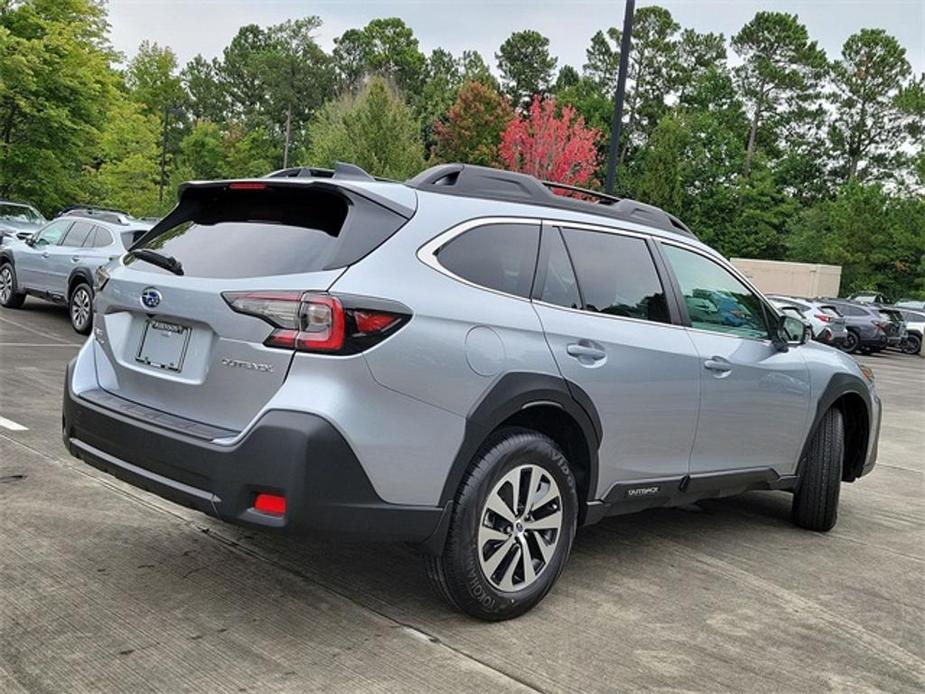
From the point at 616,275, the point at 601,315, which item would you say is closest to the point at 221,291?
the point at 601,315

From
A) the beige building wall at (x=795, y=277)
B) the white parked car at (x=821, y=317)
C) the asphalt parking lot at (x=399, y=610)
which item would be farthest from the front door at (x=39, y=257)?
the beige building wall at (x=795, y=277)

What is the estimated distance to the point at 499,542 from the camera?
3609 millimetres

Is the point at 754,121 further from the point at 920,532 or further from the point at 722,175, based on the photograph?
Answer: the point at 920,532

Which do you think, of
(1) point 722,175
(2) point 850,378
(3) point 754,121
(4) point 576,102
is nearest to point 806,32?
(3) point 754,121

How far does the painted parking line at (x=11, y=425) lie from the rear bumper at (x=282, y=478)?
3.39 m

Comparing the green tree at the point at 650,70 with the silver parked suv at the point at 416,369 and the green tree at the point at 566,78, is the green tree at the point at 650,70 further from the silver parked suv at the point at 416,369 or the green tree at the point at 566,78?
the silver parked suv at the point at 416,369

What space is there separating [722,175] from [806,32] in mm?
12022

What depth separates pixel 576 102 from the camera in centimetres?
6575

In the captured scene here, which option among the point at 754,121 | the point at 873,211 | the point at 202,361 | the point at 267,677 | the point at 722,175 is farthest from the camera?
the point at 754,121

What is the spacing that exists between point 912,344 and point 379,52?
64590 millimetres

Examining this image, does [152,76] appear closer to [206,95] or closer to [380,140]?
[206,95]

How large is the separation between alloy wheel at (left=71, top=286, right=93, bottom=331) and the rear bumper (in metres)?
9.78

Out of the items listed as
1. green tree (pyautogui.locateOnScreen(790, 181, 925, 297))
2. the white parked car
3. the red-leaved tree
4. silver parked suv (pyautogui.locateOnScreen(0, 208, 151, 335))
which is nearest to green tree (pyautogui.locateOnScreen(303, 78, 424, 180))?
the red-leaved tree

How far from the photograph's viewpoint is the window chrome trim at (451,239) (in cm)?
347
